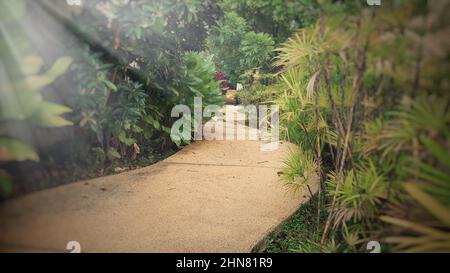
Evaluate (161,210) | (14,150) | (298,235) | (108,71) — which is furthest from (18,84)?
(298,235)

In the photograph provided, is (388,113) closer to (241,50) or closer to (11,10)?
(11,10)

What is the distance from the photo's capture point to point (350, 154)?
200 cm

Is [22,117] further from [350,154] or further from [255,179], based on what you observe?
[255,179]

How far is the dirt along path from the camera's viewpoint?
164 centimetres

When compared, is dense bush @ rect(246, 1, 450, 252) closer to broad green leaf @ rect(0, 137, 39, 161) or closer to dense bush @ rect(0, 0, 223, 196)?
dense bush @ rect(0, 0, 223, 196)

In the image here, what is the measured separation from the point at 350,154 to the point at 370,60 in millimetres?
597

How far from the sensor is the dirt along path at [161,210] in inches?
64.4

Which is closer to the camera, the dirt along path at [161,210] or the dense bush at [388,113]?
the dense bush at [388,113]

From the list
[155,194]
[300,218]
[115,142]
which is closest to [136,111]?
[115,142]

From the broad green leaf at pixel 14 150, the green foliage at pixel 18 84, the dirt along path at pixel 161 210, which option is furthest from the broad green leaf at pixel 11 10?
the dirt along path at pixel 161 210

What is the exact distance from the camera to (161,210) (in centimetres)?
255

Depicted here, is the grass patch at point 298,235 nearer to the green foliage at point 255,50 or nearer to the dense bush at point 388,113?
the dense bush at point 388,113

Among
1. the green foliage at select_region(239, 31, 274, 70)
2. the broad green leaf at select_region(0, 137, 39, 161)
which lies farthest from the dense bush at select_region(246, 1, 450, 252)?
the green foliage at select_region(239, 31, 274, 70)
